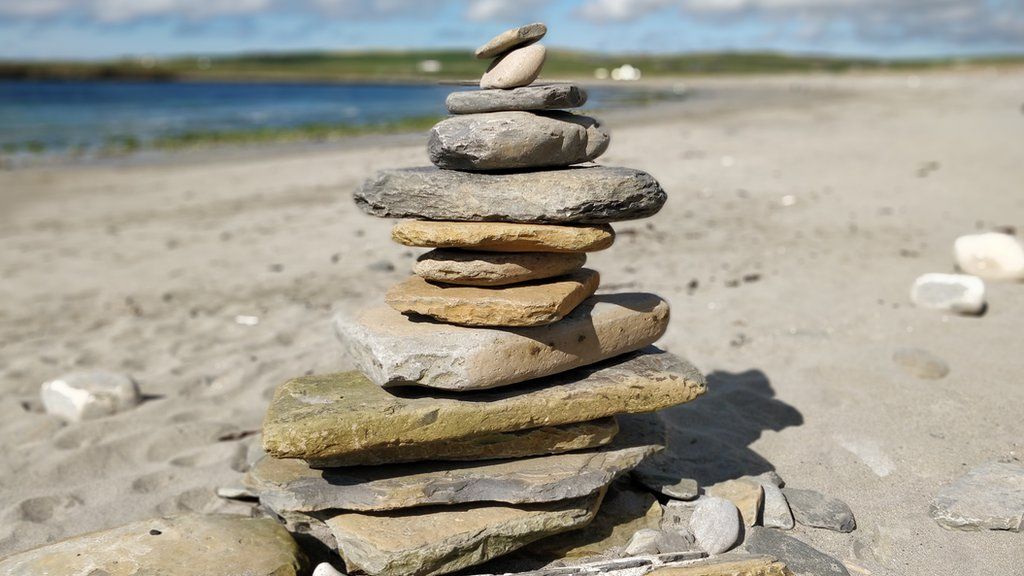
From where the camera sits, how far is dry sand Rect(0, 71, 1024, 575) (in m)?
4.74

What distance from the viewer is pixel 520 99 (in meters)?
3.85

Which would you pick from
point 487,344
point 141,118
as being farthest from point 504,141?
point 141,118

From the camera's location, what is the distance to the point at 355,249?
32.9 feet

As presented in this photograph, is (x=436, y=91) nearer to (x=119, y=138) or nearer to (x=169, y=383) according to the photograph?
(x=119, y=138)

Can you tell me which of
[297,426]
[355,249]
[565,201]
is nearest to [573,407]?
[565,201]

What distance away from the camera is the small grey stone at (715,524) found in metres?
3.87

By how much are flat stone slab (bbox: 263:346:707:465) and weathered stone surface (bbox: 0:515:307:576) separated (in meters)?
0.49

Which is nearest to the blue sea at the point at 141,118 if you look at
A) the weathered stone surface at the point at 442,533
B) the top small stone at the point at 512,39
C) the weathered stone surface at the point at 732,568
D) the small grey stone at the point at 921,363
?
the small grey stone at the point at 921,363

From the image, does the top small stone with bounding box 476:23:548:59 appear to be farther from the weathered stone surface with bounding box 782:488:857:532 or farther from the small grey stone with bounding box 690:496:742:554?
the weathered stone surface with bounding box 782:488:857:532

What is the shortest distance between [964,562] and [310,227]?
9214 mm

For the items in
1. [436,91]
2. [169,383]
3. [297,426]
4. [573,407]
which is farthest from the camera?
[436,91]

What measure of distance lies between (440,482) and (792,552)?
1.70 m

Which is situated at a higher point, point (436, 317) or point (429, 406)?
point (436, 317)

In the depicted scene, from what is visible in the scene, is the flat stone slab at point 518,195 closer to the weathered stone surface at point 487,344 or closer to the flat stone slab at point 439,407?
the weathered stone surface at point 487,344
